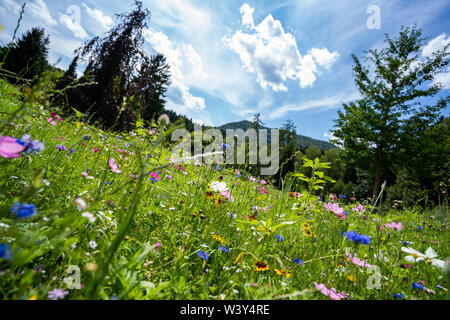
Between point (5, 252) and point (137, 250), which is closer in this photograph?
point (5, 252)

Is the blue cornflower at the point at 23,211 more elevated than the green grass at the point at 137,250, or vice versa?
the blue cornflower at the point at 23,211

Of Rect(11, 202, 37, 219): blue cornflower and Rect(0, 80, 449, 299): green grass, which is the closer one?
Rect(11, 202, 37, 219): blue cornflower

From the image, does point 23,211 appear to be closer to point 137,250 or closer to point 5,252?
point 5,252

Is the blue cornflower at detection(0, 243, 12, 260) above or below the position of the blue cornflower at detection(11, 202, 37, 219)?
below

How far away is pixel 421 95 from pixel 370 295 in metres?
14.9

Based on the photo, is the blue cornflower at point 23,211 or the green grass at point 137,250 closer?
the blue cornflower at point 23,211

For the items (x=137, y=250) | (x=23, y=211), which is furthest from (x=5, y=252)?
(x=137, y=250)

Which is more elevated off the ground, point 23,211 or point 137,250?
point 23,211

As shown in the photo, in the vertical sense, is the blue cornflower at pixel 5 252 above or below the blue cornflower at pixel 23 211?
below
